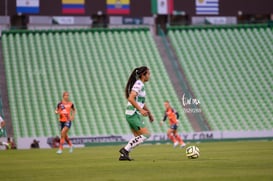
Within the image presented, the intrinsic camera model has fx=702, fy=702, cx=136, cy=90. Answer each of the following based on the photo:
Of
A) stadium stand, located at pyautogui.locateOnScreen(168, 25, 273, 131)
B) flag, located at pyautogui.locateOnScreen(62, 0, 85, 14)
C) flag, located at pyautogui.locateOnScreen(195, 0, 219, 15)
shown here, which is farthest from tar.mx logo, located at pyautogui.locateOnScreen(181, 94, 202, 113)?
flag, located at pyautogui.locateOnScreen(62, 0, 85, 14)

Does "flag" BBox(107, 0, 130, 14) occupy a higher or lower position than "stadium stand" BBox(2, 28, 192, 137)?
higher

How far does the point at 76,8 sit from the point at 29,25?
14.7 ft

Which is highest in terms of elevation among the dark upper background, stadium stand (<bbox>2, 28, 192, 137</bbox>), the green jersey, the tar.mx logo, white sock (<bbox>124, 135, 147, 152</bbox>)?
the green jersey

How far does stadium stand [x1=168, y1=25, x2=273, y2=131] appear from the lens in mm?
44812

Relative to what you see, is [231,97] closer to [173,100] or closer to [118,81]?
[173,100]

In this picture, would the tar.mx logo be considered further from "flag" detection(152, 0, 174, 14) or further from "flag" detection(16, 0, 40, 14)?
"flag" detection(16, 0, 40, 14)

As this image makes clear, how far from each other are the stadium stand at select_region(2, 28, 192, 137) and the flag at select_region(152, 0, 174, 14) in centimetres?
261

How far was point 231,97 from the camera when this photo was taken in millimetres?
46156

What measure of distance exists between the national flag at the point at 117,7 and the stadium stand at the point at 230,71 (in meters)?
4.89

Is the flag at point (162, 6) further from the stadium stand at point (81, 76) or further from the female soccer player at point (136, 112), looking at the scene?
the female soccer player at point (136, 112)

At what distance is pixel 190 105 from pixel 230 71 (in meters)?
4.13

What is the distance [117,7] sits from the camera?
155 ft

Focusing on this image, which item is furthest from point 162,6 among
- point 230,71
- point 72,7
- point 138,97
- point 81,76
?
point 138,97

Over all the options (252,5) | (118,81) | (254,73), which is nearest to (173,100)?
(118,81)
